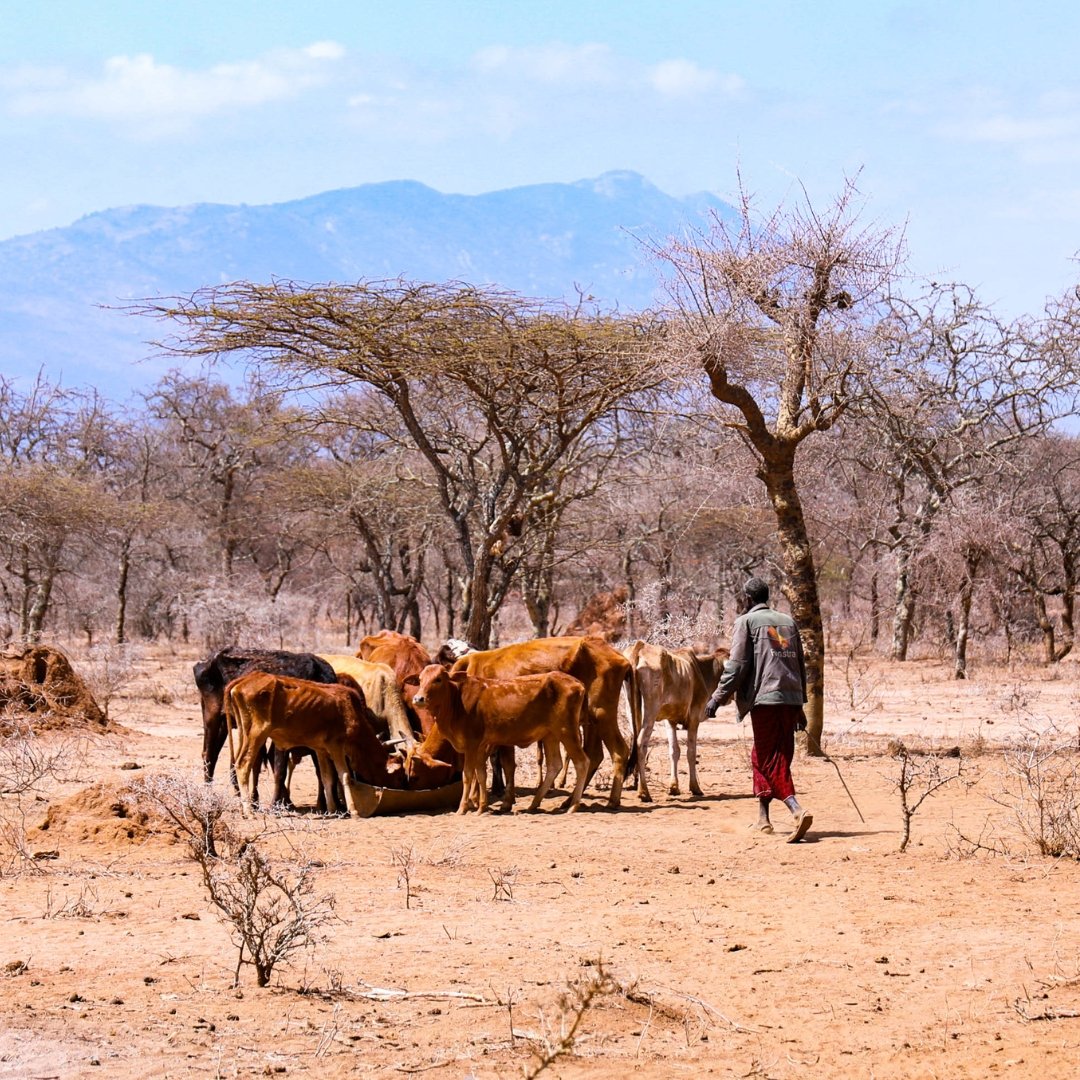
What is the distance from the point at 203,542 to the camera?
40.7m

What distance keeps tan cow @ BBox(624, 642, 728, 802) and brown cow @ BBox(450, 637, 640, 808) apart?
11 centimetres

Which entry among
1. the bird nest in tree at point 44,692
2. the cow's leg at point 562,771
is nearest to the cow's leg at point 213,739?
the cow's leg at point 562,771

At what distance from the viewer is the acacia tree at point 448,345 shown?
18625 mm

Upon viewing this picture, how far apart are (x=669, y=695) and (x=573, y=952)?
5.91 metres

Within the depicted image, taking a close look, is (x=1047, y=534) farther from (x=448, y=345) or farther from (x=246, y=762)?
(x=246, y=762)

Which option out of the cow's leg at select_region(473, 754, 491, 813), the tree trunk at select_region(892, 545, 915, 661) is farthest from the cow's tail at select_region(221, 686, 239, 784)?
the tree trunk at select_region(892, 545, 915, 661)

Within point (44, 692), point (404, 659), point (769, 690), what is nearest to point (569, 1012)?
point (769, 690)

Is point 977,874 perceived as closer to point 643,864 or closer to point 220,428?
point 643,864

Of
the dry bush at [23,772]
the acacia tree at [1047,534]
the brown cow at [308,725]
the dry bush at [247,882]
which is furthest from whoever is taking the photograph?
the acacia tree at [1047,534]

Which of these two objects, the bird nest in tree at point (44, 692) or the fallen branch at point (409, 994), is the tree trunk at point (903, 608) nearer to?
the bird nest in tree at point (44, 692)

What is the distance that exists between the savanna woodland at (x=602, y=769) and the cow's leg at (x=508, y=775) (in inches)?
18.0

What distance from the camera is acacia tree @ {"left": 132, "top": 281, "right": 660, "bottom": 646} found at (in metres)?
18.6

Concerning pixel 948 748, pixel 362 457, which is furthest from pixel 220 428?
pixel 948 748

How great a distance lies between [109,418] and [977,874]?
38354 mm
